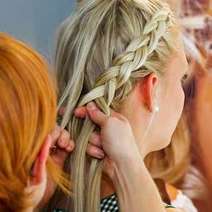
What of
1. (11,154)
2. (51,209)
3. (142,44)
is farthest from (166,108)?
(11,154)

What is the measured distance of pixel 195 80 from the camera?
1543mm

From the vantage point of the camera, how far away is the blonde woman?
988mm

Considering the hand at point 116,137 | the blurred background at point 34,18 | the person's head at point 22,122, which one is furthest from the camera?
the blurred background at point 34,18

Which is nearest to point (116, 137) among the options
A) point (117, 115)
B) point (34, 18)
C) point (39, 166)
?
point (117, 115)

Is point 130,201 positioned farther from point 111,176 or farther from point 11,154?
point 11,154

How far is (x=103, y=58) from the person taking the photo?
1.00 metres

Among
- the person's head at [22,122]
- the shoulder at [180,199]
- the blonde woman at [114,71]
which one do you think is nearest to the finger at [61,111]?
the blonde woman at [114,71]

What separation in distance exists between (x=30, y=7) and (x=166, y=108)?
0.50 meters

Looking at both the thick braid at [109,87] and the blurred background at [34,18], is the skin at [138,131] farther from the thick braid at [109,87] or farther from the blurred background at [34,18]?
the blurred background at [34,18]

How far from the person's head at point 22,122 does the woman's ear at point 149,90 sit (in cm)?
28

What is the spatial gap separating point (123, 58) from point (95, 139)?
0.15 meters

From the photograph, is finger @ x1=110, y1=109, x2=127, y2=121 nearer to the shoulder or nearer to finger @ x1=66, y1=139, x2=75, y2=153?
finger @ x1=66, y1=139, x2=75, y2=153

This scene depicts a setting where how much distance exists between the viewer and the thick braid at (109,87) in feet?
3.24

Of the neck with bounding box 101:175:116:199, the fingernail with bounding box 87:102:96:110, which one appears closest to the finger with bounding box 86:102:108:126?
the fingernail with bounding box 87:102:96:110
